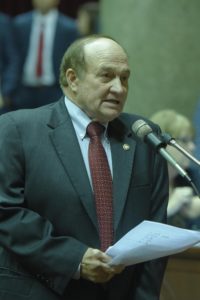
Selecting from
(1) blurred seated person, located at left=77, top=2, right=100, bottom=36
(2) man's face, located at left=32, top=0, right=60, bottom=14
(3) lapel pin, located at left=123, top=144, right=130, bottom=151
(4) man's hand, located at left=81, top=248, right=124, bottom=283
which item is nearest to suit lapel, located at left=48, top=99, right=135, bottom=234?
(3) lapel pin, located at left=123, top=144, right=130, bottom=151

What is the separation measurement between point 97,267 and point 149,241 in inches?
7.8

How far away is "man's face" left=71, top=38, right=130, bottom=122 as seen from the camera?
296cm

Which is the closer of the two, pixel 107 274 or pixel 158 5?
pixel 107 274

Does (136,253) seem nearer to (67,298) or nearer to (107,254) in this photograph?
(107,254)

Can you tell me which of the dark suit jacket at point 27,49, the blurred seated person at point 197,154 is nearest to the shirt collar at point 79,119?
the blurred seated person at point 197,154

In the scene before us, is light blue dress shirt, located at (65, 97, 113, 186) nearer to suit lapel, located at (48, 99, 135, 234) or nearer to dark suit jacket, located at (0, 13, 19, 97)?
suit lapel, located at (48, 99, 135, 234)

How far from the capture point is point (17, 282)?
2.89m

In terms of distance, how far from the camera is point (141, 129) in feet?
9.23

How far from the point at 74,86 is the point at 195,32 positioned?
2736 mm

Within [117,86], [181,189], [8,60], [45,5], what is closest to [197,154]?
[181,189]

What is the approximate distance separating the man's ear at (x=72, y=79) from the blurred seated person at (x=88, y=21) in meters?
3.89

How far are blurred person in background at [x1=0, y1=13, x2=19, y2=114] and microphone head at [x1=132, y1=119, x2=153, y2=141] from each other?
4.28 m

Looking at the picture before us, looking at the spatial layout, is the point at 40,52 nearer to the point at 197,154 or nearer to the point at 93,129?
the point at 197,154

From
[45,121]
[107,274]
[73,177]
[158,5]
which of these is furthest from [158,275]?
[158,5]
